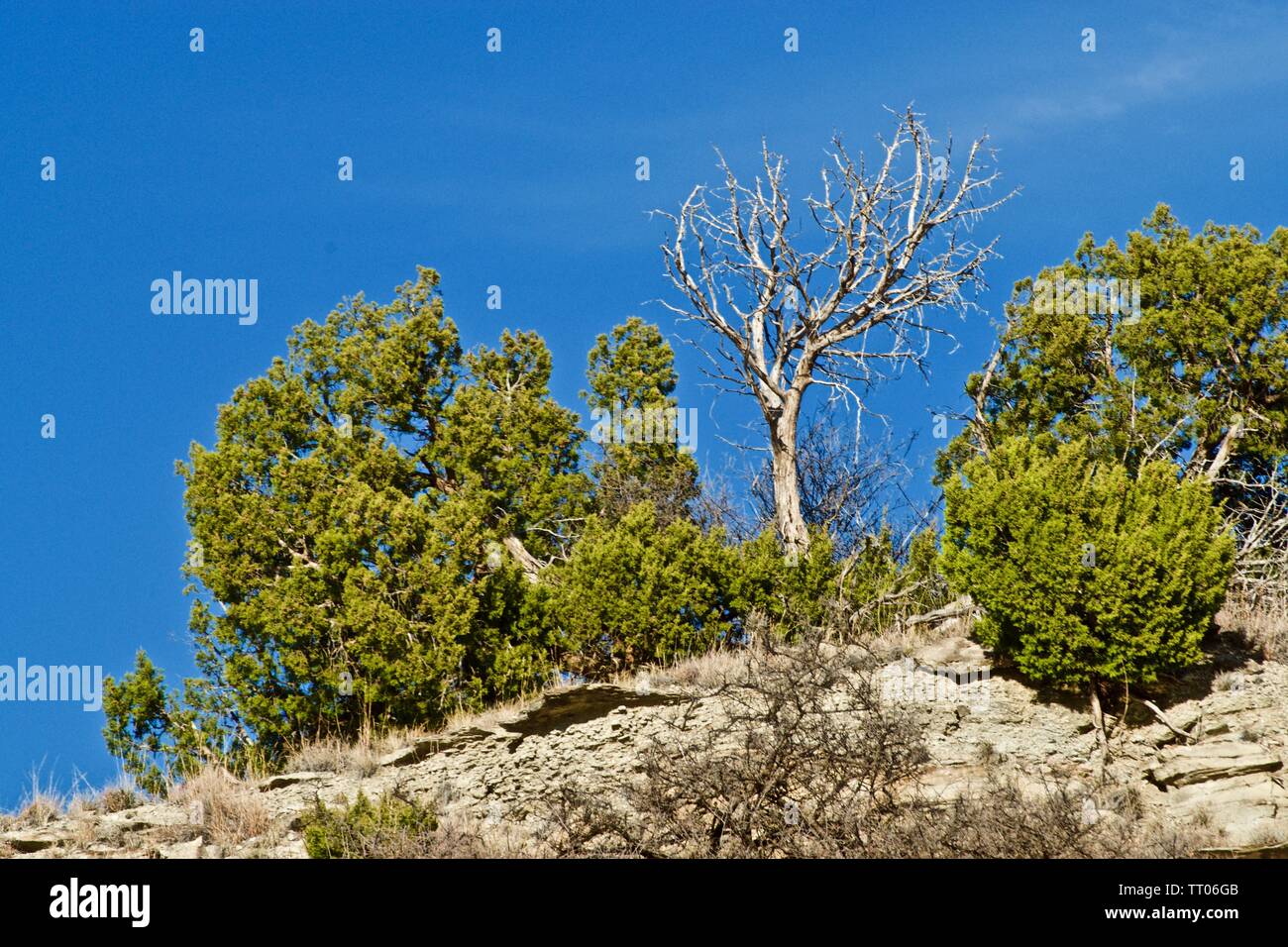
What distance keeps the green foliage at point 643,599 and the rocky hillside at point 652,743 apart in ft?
3.98

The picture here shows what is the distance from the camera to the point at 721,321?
827 inches

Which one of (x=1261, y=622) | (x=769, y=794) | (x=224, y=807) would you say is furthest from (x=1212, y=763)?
(x=224, y=807)

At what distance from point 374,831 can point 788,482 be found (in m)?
9.49

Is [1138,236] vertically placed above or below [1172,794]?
above

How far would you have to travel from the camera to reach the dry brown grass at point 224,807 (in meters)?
13.9

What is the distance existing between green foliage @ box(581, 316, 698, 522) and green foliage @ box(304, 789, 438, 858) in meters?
9.27

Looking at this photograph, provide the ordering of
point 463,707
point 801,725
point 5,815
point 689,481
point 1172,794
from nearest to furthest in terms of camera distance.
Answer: point 801,725 → point 1172,794 → point 5,815 → point 463,707 → point 689,481

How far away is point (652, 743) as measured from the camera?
45.5 feet

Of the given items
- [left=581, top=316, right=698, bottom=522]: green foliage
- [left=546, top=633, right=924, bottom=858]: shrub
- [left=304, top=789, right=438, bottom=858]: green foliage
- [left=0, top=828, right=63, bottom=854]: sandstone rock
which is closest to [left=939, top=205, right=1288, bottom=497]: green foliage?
[left=581, top=316, right=698, bottom=522]: green foliage

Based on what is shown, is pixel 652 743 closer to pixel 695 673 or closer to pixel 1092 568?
pixel 695 673

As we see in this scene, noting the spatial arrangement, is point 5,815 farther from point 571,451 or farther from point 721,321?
point 721,321
